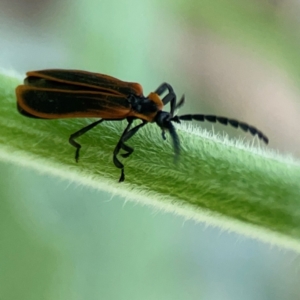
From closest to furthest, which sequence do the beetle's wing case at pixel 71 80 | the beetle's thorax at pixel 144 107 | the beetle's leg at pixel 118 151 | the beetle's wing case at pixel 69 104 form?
the beetle's leg at pixel 118 151 → the beetle's wing case at pixel 69 104 → the beetle's wing case at pixel 71 80 → the beetle's thorax at pixel 144 107

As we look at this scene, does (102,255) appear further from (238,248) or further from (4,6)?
(4,6)

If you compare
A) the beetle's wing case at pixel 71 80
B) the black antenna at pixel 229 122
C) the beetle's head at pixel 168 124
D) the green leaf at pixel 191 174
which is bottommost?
the green leaf at pixel 191 174

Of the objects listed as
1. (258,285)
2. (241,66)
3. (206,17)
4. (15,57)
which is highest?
(206,17)

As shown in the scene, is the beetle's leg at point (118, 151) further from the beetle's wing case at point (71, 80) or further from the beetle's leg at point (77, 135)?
the beetle's wing case at point (71, 80)

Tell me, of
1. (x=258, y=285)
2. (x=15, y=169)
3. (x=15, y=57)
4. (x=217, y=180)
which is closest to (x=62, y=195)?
(x=15, y=169)

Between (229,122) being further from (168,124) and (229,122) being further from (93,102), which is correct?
(93,102)

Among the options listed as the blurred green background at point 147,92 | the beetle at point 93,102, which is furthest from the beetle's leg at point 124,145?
A: the blurred green background at point 147,92

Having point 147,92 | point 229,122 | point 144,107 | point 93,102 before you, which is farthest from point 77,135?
point 147,92
